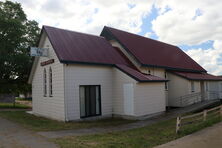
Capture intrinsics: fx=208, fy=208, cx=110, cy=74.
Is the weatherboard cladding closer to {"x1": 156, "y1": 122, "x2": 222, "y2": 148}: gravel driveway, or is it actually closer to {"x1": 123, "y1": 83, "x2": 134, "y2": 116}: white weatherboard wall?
{"x1": 123, "y1": 83, "x2": 134, "y2": 116}: white weatherboard wall

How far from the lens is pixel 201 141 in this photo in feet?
27.7

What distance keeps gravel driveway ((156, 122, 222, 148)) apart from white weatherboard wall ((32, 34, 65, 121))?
25.4ft

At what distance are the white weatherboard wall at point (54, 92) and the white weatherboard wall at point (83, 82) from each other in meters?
0.46

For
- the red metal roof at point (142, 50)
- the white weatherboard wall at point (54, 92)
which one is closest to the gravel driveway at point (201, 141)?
the white weatherboard wall at point (54, 92)

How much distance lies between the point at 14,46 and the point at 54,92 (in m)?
12.8

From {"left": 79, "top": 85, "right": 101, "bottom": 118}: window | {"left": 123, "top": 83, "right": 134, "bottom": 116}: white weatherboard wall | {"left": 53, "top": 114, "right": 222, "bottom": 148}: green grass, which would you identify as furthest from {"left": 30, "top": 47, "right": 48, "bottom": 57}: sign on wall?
{"left": 53, "top": 114, "right": 222, "bottom": 148}: green grass

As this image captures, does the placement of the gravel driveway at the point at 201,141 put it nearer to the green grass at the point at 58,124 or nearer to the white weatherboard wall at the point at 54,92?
the green grass at the point at 58,124

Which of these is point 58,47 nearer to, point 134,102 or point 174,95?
point 134,102

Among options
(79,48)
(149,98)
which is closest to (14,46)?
(79,48)

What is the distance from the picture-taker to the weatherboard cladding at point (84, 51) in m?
14.1

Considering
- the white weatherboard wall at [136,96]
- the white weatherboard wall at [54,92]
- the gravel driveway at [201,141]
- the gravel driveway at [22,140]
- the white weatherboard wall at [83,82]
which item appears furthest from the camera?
the white weatherboard wall at [136,96]

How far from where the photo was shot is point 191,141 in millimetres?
8453

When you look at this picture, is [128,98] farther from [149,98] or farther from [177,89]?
[177,89]

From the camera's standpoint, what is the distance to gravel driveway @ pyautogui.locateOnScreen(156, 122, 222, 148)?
789 centimetres
